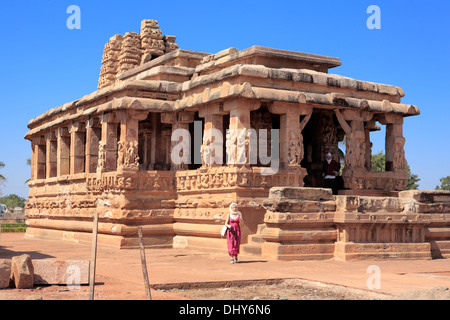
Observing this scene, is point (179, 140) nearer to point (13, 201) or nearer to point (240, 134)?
point (240, 134)

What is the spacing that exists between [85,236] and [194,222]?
195 inches

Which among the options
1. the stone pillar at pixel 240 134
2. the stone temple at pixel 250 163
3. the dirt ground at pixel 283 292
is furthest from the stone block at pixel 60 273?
the stone pillar at pixel 240 134

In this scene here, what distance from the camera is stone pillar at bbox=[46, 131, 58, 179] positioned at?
2441cm

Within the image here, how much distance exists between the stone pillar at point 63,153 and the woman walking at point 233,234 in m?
11.4

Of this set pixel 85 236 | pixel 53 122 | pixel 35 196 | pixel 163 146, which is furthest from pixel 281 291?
pixel 35 196

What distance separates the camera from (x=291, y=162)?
15750 mm

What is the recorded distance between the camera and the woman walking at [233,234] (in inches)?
510

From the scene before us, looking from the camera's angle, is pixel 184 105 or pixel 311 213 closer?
pixel 311 213

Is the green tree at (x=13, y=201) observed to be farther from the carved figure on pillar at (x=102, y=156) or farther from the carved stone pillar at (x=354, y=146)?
the carved stone pillar at (x=354, y=146)

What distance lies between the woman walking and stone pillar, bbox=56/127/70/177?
11.4 m

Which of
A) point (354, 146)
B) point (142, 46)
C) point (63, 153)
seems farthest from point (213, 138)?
point (142, 46)

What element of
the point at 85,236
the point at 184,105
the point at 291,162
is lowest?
the point at 85,236
